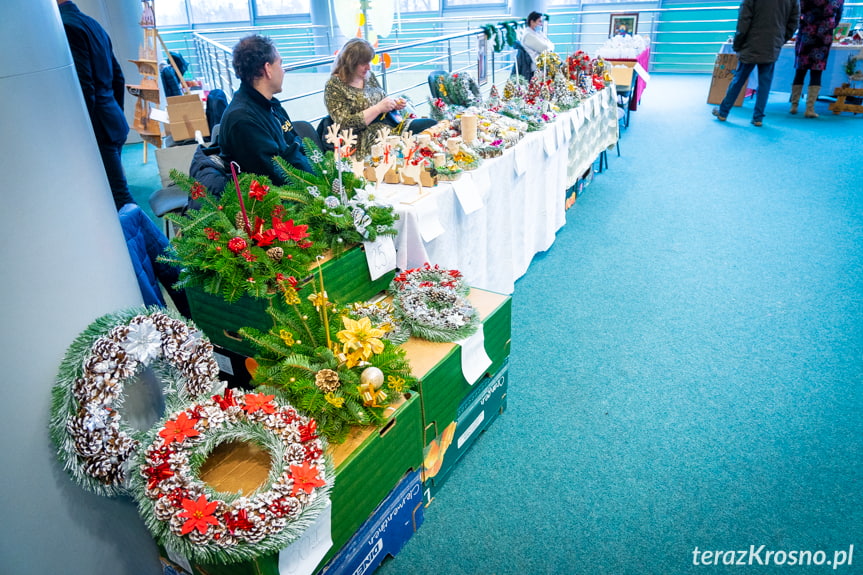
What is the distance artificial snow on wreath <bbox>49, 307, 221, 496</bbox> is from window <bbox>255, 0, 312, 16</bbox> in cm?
1237

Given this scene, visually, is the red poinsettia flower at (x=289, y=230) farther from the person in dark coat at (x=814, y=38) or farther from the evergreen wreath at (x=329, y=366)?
the person in dark coat at (x=814, y=38)

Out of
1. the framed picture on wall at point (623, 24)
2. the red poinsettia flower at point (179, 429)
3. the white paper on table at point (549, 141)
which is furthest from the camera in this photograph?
the framed picture on wall at point (623, 24)

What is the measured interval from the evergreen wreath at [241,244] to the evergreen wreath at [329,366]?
105mm

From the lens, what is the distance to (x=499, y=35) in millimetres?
5430

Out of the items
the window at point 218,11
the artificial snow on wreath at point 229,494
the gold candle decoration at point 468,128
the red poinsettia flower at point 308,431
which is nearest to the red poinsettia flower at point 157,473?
the artificial snow on wreath at point 229,494

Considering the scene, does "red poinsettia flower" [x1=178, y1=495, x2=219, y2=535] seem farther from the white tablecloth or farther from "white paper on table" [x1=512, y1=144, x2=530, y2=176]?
"white paper on table" [x1=512, y1=144, x2=530, y2=176]

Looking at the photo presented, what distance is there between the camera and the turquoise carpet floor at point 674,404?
5.57 feet

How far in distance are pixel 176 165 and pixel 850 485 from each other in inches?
162

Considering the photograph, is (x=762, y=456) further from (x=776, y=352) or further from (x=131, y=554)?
(x=131, y=554)

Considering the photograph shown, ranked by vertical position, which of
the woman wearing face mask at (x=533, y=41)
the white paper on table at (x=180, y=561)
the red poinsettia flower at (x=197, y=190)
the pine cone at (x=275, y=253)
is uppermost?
the woman wearing face mask at (x=533, y=41)

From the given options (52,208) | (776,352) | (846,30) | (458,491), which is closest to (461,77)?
(776,352)

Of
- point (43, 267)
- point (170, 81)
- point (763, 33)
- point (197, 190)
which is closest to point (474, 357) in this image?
point (197, 190)

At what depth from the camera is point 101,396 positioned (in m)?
1.17

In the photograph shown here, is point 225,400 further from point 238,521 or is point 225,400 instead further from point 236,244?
point 236,244
